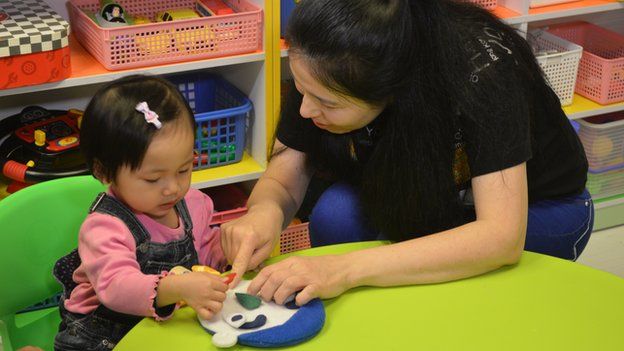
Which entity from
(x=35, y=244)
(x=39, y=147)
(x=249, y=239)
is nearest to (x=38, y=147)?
(x=39, y=147)

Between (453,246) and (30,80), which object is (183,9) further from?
(453,246)

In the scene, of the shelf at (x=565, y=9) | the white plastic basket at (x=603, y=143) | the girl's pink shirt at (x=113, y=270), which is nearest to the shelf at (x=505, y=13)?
the shelf at (x=565, y=9)

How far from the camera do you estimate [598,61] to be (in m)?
2.71

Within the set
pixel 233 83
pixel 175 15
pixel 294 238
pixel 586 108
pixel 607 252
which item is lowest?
pixel 607 252

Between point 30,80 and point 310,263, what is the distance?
39.8 inches

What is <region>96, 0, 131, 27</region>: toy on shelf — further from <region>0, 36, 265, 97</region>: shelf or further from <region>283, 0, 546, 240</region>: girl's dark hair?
<region>283, 0, 546, 240</region>: girl's dark hair

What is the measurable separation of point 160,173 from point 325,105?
0.29 m

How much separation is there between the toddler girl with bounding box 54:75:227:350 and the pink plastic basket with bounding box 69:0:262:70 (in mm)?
754

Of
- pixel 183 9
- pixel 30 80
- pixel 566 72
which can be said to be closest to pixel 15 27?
pixel 30 80

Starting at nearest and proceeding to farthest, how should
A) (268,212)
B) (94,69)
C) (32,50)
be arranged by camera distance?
(268,212), (32,50), (94,69)

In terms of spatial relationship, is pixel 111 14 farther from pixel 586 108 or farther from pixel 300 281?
pixel 586 108

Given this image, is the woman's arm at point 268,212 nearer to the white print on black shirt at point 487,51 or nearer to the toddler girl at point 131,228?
the toddler girl at point 131,228

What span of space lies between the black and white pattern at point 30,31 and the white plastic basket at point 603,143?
171 cm

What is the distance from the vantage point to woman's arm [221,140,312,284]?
1378mm
